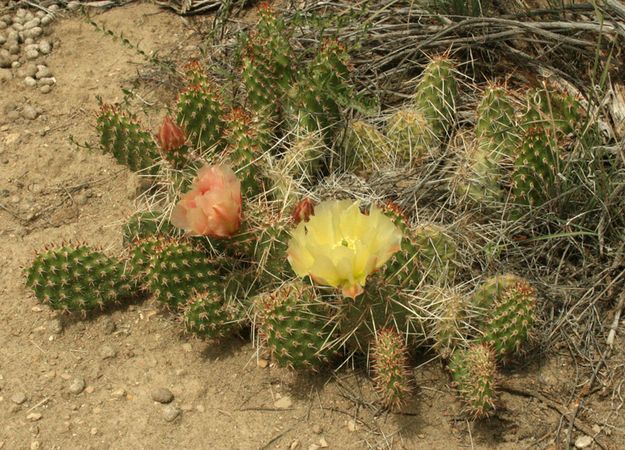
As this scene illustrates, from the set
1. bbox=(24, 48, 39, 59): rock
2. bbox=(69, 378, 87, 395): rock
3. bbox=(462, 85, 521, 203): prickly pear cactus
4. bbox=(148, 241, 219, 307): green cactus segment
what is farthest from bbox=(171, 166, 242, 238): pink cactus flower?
bbox=(24, 48, 39, 59): rock

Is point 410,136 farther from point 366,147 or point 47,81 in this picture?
point 47,81

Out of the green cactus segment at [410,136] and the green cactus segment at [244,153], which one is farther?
the green cactus segment at [410,136]

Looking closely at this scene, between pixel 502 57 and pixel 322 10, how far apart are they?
33.4 inches

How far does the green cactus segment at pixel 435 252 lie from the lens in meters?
2.69

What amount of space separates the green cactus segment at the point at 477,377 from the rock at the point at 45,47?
253cm

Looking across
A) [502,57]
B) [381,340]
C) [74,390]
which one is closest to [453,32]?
[502,57]

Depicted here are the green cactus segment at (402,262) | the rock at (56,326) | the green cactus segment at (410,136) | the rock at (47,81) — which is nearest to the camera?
the green cactus segment at (402,262)

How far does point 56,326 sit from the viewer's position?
2906 mm

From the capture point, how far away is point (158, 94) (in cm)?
375

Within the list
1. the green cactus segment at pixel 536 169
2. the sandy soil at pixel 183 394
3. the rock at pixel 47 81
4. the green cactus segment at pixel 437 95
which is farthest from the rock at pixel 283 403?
the rock at pixel 47 81

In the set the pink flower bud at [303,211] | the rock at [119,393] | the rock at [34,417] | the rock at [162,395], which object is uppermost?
the pink flower bud at [303,211]

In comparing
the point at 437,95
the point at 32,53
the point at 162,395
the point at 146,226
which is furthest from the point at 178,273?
the point at 32,53

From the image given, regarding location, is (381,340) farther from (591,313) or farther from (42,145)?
(42,145)

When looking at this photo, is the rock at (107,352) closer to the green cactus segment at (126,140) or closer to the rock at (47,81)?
the green cactus segment at (126,140)
